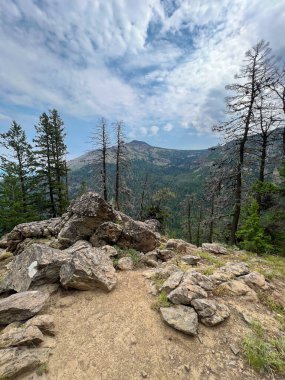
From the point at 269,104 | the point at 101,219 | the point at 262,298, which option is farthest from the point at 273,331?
the point at 269,104

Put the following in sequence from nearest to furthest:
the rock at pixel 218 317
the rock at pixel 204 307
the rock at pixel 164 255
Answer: the rock at pixel 218 317 < the rock at pixel 204 307 < the rock at pixel 164 255

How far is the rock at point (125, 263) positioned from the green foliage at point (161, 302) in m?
2.20

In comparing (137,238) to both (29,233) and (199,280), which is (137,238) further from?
(29,233)

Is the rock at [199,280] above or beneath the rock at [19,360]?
above

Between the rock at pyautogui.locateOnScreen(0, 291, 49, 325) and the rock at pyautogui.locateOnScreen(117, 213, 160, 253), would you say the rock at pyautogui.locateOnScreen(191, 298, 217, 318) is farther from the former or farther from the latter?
the rock at pyautogui.locateOnScreen(117, 213, 160, 253)

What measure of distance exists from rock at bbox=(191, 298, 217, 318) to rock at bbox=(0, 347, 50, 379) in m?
3.58

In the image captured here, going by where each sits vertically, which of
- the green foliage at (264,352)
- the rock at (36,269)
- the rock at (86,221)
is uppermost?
the rock at (86,221)

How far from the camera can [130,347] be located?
15.8ft

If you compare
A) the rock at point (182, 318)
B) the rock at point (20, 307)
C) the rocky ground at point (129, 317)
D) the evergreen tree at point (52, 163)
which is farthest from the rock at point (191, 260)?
the evergreen tree at point (52, 163)

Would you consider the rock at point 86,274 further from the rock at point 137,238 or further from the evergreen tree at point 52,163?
the evergreen tree at point 52,163

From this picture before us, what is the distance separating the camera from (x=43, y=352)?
453 cm

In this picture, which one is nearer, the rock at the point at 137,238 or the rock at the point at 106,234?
the rock at the point at 106,234

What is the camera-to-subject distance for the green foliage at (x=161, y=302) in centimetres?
594

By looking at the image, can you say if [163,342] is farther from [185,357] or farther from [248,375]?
[248,375]
